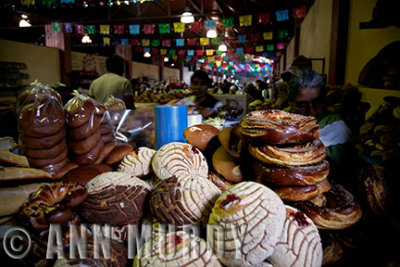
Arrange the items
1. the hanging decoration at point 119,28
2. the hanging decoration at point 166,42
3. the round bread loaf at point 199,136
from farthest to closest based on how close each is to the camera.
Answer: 1. the hanging decoration at point 166,42
2. the hanging decoration at point 119,28
3. the round bread loaf at point 199,136

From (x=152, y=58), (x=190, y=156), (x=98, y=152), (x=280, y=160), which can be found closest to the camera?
(x=280, y=160)

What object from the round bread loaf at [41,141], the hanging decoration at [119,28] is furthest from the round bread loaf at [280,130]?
the hanging decoration at [119,28]

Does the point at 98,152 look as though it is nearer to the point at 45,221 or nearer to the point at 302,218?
the point at 45,221

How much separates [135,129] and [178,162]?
2.22 feet

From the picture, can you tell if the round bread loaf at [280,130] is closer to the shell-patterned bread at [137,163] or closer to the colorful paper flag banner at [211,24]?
the shell-patterned bread at [137,163]

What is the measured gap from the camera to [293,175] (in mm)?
986

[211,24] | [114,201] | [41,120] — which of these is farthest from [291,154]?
[211,24]

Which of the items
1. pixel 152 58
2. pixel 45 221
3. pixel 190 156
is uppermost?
pixel 152 58

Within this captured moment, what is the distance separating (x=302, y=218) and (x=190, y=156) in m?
0.54

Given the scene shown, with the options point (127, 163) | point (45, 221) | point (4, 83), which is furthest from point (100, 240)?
point (4, 83)

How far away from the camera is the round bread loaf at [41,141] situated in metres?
1.10

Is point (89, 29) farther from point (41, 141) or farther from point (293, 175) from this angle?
point (293, 175)

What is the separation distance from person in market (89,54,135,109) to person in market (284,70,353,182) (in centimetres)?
253

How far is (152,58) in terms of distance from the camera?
18844 millimetres
